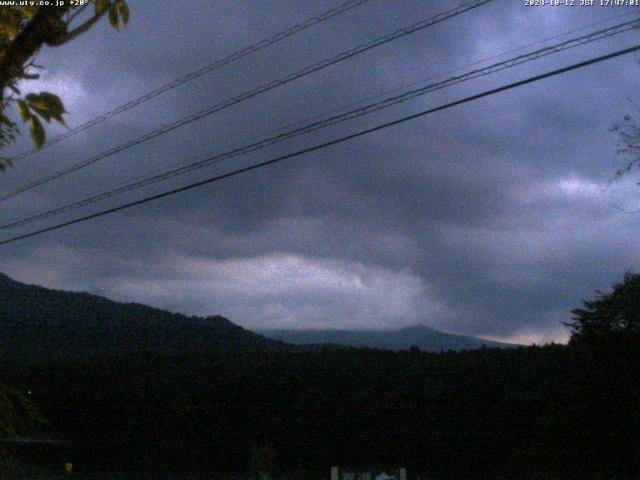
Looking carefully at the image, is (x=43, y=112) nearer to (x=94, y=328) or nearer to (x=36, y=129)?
(x=36, y=129)

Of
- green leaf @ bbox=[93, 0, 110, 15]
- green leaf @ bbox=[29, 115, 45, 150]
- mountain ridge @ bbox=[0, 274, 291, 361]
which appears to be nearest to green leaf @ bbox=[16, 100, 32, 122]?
green leaf @ bbox=[29, 115, 45, 150]

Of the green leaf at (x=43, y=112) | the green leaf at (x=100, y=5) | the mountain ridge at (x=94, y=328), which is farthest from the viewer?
the mountain ridge at (x=94, y=328)

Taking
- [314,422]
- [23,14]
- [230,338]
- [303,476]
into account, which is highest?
[230,338]

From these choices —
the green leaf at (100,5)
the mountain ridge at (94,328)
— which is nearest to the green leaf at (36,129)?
the green leaf at (100,5)

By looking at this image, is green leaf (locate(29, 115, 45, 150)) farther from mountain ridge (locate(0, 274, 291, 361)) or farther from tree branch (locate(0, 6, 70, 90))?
mountain ridge (locate(0, 274, 291, 361))

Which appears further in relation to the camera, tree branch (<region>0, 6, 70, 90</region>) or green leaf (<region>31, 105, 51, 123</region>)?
tree branch (<region>0, 6, 70, 90</region>)

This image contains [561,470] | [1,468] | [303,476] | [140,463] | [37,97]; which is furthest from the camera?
[140,463]

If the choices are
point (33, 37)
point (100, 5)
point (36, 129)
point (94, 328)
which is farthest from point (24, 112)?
point (94, 328)

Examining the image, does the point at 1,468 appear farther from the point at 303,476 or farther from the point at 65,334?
the point at 65,334

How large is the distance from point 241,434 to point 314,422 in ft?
9.40

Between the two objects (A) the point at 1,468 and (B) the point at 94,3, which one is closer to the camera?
(B) the point at 94,3

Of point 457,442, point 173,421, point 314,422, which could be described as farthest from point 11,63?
point 173,421

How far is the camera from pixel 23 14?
502 centimetres

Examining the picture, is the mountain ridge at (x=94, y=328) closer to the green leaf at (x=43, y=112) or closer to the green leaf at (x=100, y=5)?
the green leaf at (x=100, y=5)
